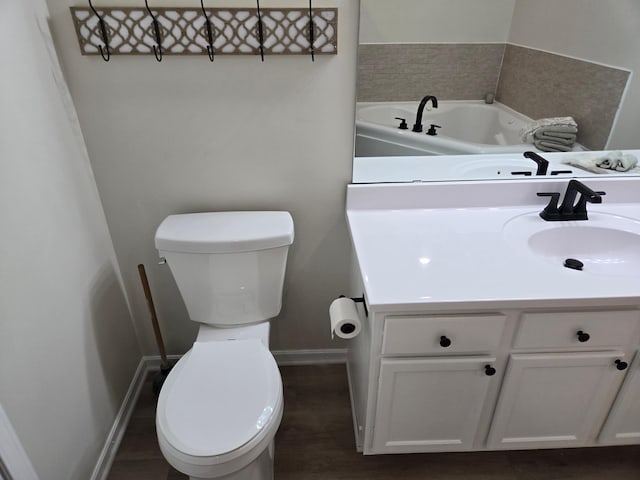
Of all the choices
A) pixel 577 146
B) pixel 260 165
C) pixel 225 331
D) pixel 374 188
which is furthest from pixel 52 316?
pixel 577 146

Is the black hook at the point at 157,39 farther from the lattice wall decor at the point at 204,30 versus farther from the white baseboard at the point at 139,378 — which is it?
the white baseboard at the point at 139,378

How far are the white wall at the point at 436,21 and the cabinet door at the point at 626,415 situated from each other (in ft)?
3.54

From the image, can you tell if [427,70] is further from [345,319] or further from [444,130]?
[345,319]

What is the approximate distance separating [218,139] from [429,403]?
42.6 inches

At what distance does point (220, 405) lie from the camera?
1194 mm

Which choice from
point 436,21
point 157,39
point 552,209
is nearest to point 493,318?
point 552,209

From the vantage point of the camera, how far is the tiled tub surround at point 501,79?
132cm

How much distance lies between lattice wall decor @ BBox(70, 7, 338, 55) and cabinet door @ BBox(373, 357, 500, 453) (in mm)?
981

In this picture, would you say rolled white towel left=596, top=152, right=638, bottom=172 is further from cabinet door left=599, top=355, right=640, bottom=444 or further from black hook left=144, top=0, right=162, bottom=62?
black hook left=144, top=0, right=162, bottom=62

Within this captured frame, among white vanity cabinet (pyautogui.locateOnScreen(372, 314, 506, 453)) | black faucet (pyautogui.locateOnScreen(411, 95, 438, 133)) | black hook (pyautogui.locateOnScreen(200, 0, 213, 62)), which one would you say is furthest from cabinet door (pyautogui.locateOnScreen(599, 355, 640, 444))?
black hook (pyautogui.locateOnScreen(200, 0, 213, 62))

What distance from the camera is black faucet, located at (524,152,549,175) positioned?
1480 mm

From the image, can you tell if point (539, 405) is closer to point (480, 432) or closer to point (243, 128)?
point (480, 432)

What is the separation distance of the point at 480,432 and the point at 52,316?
1.35 m

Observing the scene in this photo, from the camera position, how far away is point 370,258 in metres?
1.17
